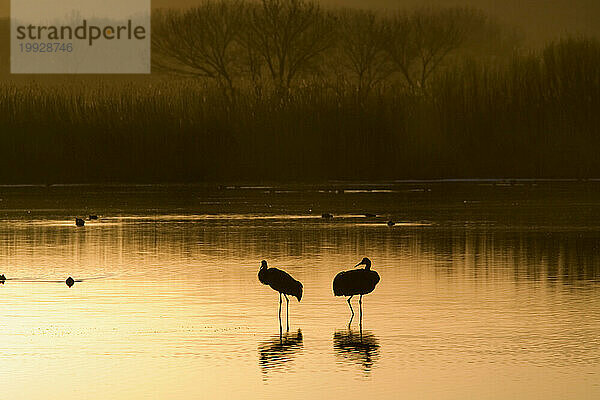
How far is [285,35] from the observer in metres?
66.6

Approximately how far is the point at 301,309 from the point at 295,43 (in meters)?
55.2

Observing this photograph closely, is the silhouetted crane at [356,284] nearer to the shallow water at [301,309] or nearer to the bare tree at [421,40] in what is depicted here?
the shallow water at [301,309]

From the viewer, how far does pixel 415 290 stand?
13898mm

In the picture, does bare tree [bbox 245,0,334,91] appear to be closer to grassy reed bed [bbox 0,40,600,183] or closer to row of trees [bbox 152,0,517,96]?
row of trees [bbox 152,0,517,96]

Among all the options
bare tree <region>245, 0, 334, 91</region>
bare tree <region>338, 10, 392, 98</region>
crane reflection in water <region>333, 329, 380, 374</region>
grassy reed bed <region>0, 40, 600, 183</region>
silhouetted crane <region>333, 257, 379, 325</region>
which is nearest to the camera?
crane reflection in water <region>333, 329, 380, 374</region>

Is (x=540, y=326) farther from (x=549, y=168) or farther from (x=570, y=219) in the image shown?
(x=549, y=168)

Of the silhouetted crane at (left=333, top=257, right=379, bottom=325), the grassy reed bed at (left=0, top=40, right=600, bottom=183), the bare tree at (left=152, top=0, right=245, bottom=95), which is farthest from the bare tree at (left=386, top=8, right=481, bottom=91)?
the silhouetted crane at (left=333, top=257, right=379, bottom=325)

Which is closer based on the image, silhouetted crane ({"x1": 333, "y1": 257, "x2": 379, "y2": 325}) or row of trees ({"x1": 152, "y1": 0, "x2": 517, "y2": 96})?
silhouetted crane ({"x1": 333, "y1": 257, "x2": 379, "y2": 325})

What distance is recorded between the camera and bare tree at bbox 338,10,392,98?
71375mm

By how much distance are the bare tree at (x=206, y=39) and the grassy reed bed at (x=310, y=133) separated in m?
28.2

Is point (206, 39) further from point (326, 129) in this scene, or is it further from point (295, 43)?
point (326, 129)

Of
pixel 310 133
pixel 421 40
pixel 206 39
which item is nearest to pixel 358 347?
pixel 310 133

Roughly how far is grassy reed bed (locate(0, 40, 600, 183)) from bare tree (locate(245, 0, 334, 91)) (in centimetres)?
2662

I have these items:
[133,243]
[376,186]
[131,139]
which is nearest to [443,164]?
[376,186]
